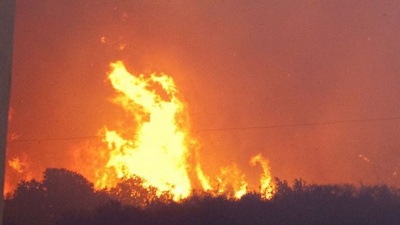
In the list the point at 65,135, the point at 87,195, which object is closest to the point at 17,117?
the point at 65,135

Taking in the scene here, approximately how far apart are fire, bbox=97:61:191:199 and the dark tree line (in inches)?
9.3

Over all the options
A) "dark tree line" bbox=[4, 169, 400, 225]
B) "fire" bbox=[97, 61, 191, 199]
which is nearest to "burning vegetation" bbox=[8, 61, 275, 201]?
"fire" bbox=[97, 61, 191, 199]

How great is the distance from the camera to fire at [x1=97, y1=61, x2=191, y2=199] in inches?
280

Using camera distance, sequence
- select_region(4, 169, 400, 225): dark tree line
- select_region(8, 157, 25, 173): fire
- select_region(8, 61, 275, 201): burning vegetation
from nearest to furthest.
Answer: select_region(4, 169, 400, 225): dark tree line
select_region(8, 157, 25, 173): fire
select_region(8, 61, 275, 201): burning vegetation

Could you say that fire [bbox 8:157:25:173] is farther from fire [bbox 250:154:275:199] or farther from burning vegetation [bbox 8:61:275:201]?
fire [bbox 250:154:275:199]

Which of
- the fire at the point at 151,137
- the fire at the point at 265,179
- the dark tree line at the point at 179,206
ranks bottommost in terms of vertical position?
the dark tree line at the point at 179,206

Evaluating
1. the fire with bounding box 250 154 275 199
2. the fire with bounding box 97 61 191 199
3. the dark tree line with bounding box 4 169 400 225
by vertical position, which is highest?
the fire with bounding box 97 61 191 199

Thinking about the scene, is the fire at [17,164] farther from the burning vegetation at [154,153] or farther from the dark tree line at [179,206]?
the dark tree line at [179,206]

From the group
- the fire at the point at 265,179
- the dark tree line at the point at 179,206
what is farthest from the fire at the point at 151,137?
the fire at the point at 265,179

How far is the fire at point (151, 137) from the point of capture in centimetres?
710

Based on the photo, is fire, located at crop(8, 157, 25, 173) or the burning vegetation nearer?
fire, located at crop(8, 157, 25, 173)

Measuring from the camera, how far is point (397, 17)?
797 centimetres

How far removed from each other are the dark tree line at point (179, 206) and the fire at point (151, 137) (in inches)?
9.3

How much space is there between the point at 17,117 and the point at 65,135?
82 centimetres
